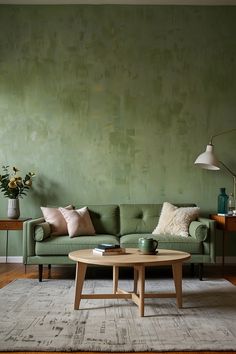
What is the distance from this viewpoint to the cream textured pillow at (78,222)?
5.10 m

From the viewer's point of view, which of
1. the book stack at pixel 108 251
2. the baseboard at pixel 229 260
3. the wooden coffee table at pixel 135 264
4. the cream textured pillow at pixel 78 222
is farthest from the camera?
the baseboard at pixel 229 260

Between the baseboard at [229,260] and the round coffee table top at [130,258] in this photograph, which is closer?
the round coffee table top at [130,258]

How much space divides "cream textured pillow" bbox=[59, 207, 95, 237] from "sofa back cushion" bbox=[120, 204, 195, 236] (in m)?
0.43

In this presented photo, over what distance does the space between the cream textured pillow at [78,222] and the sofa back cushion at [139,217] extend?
433 mm

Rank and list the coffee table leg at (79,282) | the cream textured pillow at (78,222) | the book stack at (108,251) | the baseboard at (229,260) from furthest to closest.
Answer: the baseboard at (229,260) < the cream textured pillow at (78,222) < the book stack at (108,251) < the coffee table leg at (79,282)

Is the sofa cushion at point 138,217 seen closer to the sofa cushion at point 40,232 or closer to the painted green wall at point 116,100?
the painted green wall at point 116,100

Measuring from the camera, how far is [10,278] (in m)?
5.03

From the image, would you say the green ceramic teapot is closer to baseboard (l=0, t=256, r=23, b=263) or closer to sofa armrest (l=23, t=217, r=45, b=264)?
sofa armrest (l=23, t=217, r=45, b=264)

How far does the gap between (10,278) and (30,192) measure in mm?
1335

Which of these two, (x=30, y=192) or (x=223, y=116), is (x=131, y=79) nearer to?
(x=223, y=116)

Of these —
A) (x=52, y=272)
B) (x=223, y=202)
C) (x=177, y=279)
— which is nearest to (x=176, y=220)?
(x=223, y=202)

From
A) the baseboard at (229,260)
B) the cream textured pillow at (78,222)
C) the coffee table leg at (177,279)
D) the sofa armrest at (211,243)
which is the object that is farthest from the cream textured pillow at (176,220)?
the coffee table leg at (177,279)

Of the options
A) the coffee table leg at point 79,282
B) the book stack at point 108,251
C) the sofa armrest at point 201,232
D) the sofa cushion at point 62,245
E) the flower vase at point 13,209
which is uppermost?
the flower vase at point 13,209

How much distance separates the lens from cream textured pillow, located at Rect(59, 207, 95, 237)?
510 cm
